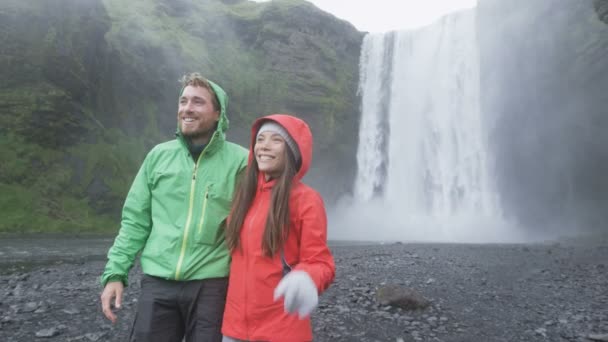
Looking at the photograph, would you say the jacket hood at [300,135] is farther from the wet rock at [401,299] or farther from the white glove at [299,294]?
the wet rock at [401,299]

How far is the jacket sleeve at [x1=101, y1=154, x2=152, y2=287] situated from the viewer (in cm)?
Result: 283

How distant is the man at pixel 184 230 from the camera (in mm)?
2768

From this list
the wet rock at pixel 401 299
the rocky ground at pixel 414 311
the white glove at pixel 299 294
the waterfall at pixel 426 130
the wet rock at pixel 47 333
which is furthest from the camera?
the waterfall at pixel 426 130

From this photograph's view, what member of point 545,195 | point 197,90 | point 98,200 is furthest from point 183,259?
point 545,195

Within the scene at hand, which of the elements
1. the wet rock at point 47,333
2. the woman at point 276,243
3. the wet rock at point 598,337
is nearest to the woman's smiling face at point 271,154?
the woman at point 276,243

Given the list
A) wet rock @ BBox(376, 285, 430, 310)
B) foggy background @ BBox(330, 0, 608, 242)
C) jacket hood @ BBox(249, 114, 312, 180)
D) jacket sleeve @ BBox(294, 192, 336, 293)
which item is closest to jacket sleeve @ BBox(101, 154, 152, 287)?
jacket hood @ BBox(249, 114, 312, 180)

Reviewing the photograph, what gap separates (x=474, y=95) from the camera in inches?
1528

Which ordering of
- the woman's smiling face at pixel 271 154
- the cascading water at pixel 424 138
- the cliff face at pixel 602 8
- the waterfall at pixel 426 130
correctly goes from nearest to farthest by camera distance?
the woman's smiling face at pixel 271 154 < the cliff face at pixel 602 8 < the cascading water at pixel 424 138 < the waterfall at pixel 426 130

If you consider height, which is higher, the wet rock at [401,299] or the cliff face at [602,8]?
the cliff face at [602,8]

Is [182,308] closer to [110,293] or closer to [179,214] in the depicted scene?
[110,293]

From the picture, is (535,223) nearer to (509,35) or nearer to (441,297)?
(509,35)

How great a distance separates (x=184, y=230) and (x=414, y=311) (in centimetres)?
541

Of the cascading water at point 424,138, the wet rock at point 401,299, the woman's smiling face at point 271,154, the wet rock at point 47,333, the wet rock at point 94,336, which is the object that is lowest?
the wet rock at point 47,333

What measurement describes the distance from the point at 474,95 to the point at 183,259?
4112cm
